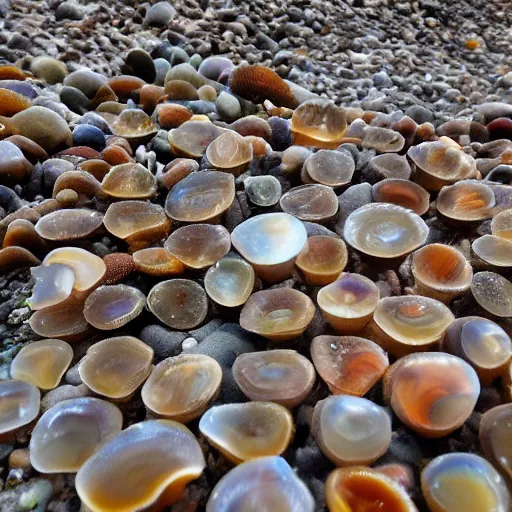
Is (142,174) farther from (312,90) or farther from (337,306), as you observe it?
(312,90)

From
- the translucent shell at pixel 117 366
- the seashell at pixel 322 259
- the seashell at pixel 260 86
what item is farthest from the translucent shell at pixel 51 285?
the seashell at pixel 260 86

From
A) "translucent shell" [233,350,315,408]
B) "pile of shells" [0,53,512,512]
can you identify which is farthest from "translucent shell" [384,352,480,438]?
"translucent shell" [233,350,315,408]

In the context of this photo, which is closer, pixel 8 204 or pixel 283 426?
pixel 283 426

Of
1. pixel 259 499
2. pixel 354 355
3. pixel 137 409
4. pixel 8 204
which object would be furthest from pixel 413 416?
pixel 8 204

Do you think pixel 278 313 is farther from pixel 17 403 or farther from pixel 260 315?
pixel 17 403

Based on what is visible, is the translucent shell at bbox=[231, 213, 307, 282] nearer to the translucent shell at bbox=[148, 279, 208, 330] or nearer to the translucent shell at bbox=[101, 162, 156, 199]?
the translucent shell at bbox=[148, 279, 208, 330]

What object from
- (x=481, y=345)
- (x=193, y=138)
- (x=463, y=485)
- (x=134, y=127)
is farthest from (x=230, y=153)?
(x=463, y=485)
